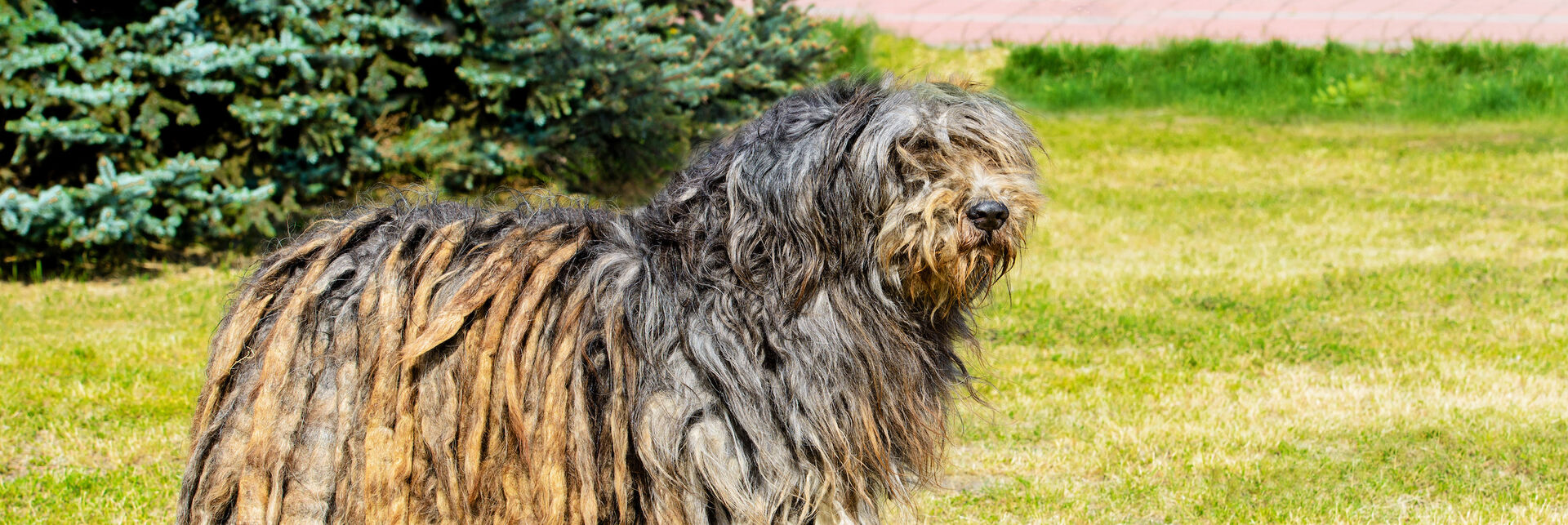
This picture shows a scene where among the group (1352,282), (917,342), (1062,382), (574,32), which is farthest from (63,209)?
(1352,282)

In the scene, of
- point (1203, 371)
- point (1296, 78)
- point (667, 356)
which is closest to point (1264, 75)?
point (1296, 78)

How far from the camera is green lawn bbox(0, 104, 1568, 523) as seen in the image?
496 centimetres

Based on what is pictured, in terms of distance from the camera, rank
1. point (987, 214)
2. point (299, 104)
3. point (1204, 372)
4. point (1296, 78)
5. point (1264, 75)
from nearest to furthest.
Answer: point (987, 214)
point (1204, 372)
point (299, 104)
point (1296, 78)
point (1264, 75)

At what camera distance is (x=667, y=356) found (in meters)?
3.00

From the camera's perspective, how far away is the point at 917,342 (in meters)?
3.14

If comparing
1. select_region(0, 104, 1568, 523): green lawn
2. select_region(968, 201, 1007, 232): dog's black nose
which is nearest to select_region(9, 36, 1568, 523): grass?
select_region(0, 104, 1568, 523): green lawn

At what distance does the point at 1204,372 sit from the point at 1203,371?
2 centimetres

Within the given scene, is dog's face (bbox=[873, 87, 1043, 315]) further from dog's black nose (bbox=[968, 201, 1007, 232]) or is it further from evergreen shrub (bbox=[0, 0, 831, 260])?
evergreen shrub (bbox=[0, 0, 831, 260])

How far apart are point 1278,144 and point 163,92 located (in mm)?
11243

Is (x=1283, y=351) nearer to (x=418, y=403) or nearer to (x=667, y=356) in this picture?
(x=667, y=356)

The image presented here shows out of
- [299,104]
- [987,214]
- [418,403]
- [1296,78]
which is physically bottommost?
[1296,78]

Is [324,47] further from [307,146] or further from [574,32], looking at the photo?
[574,32]

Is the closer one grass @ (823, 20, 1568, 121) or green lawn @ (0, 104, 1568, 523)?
green lawn @ (0, 104, 1568, 523)

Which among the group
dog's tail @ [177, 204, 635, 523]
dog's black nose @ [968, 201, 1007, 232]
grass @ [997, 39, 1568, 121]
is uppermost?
dog's black nose @ [968, 201, 1007, 232]
